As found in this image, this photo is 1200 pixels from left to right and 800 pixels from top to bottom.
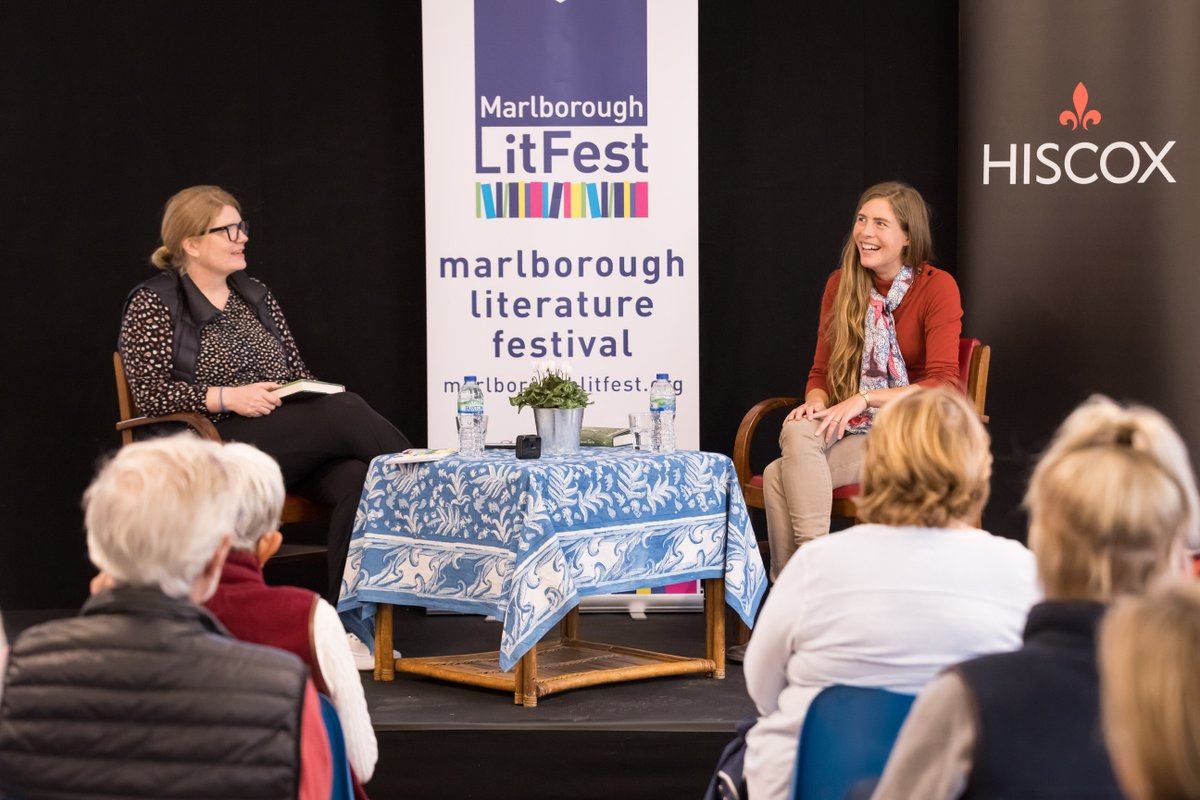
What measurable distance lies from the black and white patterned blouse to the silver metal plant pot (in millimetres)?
1127

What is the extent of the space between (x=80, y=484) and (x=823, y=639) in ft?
12.9

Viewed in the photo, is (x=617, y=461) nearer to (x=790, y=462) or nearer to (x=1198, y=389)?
(x=790, y=462)

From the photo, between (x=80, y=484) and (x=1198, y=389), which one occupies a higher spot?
(x=1198, y=389)

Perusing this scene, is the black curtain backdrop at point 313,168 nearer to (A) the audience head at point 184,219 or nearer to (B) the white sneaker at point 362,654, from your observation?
(A) the audience head at point 184,219

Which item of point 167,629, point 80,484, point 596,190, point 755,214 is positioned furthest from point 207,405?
point 167,629

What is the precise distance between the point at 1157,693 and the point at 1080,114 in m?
4.12

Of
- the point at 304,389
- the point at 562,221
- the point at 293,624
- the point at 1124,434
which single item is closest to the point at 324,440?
the point at 304,389

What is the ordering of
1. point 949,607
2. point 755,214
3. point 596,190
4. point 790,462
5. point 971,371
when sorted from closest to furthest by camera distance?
point 949,607 < point 790,462 < point 971,371 < point 596,190 < point 755,214

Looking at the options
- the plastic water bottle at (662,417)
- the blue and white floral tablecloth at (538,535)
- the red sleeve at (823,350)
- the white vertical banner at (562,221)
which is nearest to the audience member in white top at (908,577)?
the blue and white floral tablecloth at (538,535)

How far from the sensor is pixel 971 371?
4.37m

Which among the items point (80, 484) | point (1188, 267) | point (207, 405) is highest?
point (1188, 267)

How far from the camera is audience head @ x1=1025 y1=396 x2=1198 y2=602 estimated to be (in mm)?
1421

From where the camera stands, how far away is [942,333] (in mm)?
4273

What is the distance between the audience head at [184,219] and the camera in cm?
437
